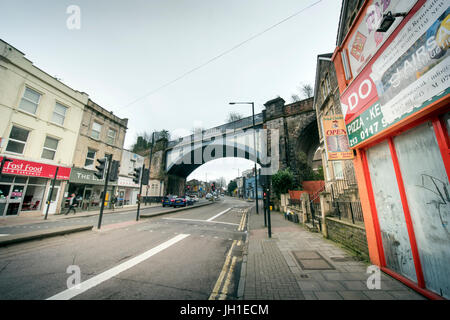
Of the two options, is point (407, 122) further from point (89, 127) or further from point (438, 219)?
point (89, 127)

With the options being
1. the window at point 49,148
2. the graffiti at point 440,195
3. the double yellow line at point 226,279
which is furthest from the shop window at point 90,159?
the graffiti at point 440,195

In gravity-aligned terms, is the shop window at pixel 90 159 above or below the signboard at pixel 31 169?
above

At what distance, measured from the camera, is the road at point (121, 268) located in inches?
107

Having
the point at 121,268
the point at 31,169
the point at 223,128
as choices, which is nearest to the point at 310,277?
the point at 121,268

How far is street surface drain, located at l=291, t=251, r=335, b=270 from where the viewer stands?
12.6ft

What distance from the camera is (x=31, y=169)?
11.1 meters

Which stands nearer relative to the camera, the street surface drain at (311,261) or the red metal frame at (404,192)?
the red metal frame at (404,192)

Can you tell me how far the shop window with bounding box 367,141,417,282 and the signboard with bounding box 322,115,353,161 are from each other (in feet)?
2.61

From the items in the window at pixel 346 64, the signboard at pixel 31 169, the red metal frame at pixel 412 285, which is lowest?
the red metal frame at pixel 412 285

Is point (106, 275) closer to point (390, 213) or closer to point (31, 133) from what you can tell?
point (390, 213)

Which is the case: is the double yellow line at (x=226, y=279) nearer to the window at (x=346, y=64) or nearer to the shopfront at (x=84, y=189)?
the window at (x=346, y=64)

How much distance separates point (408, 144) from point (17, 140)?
1971cm

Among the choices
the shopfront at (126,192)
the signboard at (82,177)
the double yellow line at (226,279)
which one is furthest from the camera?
the shopfront at (126,192)
